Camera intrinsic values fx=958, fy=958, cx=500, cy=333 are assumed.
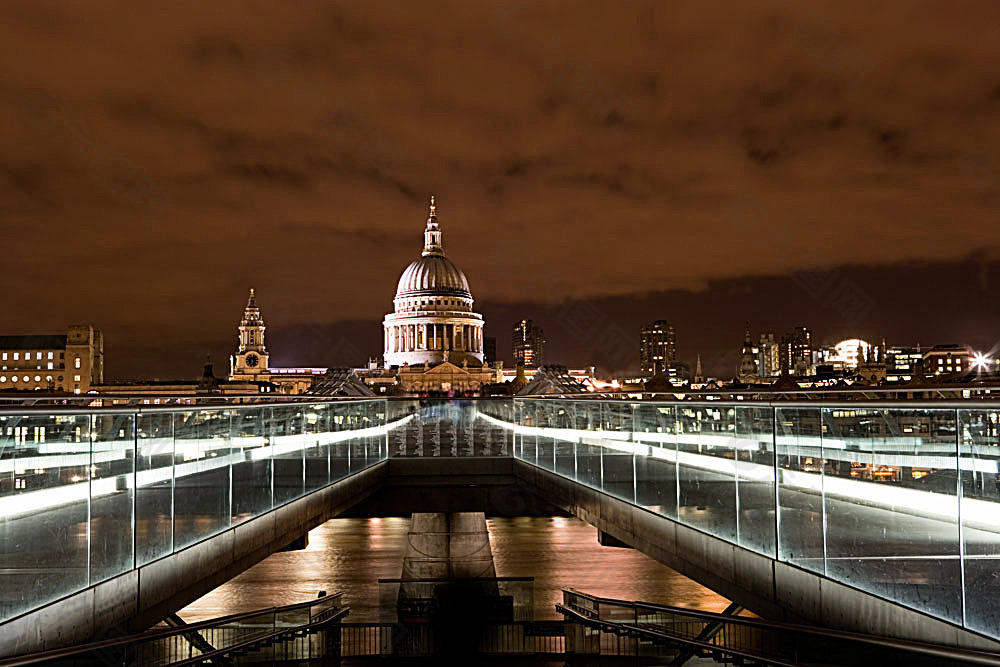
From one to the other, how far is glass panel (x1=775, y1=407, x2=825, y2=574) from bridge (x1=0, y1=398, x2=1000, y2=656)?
0.02 meters

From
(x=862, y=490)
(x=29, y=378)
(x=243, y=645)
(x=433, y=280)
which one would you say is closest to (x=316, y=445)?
(x=243, y=645)

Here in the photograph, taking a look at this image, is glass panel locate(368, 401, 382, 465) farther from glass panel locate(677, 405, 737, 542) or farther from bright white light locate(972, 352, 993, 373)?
bright white light locate(972, 352, 993, 373)

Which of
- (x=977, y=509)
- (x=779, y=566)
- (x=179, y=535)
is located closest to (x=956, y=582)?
(x=977, y=509)

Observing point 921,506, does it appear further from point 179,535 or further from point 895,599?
point 179,535

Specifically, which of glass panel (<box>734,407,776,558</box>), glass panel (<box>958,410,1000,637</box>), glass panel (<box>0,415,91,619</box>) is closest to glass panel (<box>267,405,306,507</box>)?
glass panel (<box>0,415,91,619</box>)

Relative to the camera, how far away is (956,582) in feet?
19.7

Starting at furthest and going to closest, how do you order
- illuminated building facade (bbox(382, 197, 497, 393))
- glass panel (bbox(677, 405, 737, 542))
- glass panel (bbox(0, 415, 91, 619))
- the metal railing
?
illuminated building facade (bbox(382, 197, 497, 393)) < glass panel (bbox(677, 405, 737, 542)) < the metal railing < glass panel (bbox(0, 415, 91, 619))

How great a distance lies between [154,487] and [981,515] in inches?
256

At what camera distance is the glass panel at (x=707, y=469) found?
943cm

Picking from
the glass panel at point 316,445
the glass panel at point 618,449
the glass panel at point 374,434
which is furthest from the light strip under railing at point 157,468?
the glass panel at point 374,434

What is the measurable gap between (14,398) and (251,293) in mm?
173306

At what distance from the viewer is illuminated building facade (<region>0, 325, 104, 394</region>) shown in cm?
18625

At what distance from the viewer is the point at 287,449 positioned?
13289 mm

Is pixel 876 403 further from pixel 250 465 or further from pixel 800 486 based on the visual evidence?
pixel 250 465
